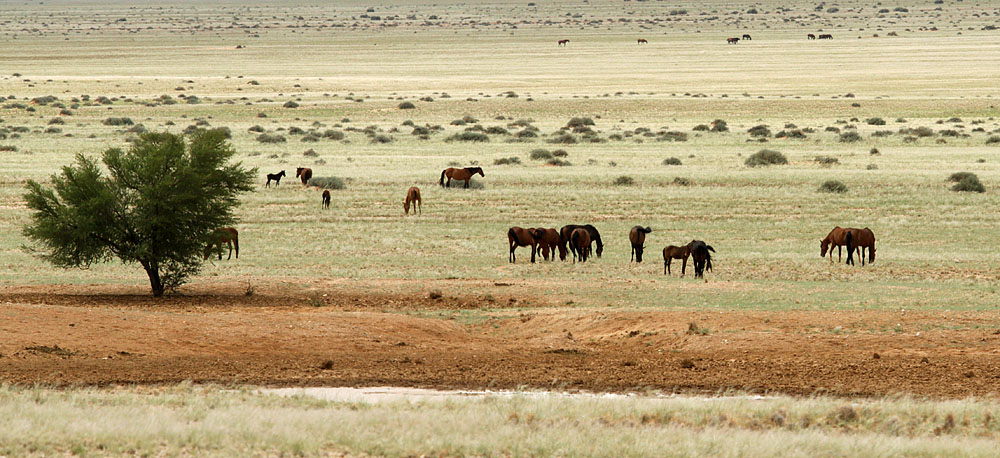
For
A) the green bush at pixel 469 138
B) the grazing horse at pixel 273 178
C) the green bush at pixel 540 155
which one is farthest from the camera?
the green bush at pixel 469 138

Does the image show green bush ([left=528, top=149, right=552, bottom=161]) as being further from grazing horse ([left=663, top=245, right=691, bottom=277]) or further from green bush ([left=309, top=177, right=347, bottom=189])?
grazing horse ([left=663, top=245, right=691, bottom=277])

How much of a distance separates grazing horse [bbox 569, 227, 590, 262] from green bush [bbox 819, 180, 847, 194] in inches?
582

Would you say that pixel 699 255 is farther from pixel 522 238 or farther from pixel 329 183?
pixel 329 183

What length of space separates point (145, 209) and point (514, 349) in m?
7.68

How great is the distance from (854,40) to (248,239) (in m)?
136

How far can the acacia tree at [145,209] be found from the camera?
64.8 ft

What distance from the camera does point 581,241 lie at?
24250mm

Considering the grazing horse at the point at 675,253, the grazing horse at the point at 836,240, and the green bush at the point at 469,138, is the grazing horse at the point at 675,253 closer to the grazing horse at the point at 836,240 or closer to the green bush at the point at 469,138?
the grazing horse at the point at 836,240

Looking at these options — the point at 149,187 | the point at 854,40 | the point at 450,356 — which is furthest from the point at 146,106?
the point at 854,40

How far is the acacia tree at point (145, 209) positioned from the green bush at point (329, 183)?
16949 mm

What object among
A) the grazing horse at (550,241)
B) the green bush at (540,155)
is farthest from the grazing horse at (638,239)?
the green bush at (540,155)

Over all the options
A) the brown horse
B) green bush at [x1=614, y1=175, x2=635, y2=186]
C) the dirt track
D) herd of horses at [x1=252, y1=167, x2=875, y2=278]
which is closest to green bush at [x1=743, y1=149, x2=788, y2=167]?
green bush at [x1=614, y1=175, x2=635, y2=186]

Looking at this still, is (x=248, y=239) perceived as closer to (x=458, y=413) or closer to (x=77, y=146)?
(x=458, y=413)

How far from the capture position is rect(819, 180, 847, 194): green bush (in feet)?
120
